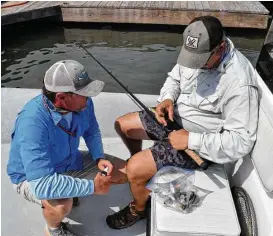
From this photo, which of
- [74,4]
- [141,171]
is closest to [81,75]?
[141,171]

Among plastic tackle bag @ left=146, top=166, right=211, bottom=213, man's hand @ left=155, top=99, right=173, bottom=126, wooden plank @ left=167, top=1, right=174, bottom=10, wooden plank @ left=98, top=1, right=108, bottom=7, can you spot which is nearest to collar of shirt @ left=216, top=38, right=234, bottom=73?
man's hand @ left=155, top=99, right=173, bottom=126

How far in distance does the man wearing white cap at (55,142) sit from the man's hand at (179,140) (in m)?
0.52

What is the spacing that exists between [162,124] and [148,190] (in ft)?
→ 2.15

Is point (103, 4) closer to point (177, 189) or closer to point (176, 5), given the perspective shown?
point (176, 5)

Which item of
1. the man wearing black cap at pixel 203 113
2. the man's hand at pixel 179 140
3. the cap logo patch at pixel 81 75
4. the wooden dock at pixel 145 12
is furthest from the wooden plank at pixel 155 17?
the cap logo patch at pixel 81 75

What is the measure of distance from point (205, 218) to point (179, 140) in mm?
601

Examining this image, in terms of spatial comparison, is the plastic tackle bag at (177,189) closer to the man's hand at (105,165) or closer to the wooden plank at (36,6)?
the man's hand at (105,165)

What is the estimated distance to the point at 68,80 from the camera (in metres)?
2.03

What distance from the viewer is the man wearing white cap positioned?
2.04m

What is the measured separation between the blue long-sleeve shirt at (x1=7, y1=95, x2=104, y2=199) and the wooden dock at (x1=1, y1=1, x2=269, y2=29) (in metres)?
7.83

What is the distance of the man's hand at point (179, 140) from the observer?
237 centimetres

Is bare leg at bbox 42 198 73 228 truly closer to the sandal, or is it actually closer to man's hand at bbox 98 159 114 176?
man's hand at bbox 98 159 114 176

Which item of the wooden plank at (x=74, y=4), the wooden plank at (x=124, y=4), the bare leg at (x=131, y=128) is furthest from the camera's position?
the wooden plank at (x=74, y=4)

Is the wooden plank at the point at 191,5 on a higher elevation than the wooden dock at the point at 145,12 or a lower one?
higher
